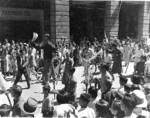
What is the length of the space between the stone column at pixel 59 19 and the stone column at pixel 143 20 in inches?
282

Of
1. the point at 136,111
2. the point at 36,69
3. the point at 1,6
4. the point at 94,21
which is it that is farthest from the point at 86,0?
the point at 136,111

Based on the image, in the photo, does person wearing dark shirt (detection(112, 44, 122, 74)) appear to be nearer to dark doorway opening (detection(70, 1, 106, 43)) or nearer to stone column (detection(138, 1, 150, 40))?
dark doorway opening (detection(70, 1, 106, 43))

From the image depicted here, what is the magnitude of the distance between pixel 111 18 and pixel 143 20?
129 inches

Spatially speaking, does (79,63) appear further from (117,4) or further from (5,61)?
(117,4)

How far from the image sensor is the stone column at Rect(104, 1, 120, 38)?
25.8 meters

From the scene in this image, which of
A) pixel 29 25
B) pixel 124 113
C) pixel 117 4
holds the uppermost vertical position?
pixel 117 4

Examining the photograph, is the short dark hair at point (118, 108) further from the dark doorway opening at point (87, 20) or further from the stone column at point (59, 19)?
the dark doorway opening at point (87, 20)

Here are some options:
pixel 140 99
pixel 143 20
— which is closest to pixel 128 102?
pixel 140 99

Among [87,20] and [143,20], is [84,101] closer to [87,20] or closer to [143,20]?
[87,20]

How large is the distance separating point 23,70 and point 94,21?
1544cm

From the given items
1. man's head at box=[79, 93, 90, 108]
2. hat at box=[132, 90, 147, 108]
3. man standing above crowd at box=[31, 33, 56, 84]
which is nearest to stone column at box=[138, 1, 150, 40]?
man standing above crowd at box=[31, 33, 56, 84]

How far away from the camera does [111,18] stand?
26125 millimetres

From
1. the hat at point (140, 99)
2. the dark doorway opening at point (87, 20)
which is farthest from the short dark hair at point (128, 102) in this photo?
the dark doorway opening at point (87, 20)

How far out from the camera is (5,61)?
15180 millimetres
